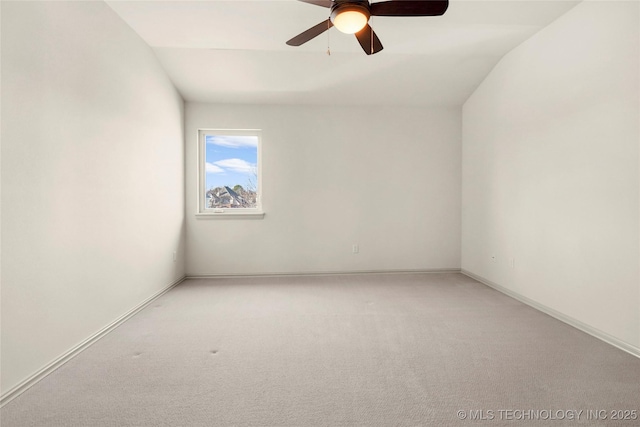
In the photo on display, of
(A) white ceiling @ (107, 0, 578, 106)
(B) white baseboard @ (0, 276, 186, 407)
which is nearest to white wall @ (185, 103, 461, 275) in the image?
(A) white ceiling @ (107, 0, 578, 106)

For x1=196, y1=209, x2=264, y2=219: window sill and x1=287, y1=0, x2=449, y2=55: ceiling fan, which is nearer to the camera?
x1=287, y1=0, x2=449, y2=55: ceiling fan

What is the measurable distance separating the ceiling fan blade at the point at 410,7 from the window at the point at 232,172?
268cm

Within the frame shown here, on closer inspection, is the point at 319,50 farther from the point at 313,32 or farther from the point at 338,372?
the point at 338,372

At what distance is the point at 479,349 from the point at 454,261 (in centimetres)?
247

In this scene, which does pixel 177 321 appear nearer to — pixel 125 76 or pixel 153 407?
pixel 153 407

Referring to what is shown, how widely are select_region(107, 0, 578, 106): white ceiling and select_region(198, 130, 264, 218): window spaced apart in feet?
1.69

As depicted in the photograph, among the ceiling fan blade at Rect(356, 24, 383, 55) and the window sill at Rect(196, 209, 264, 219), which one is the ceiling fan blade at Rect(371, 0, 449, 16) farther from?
the window sill at Rect(196, 209, 264, 219)

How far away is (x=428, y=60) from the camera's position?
135 inches

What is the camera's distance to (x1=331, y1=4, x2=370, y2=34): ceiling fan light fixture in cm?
175

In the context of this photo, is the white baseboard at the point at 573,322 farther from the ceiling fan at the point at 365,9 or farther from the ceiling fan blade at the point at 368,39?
the ceiling fan blade at the point at 368,39

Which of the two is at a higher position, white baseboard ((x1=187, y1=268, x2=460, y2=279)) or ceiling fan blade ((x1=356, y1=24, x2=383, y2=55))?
ceiling fan blade ((x1=356, y1=24, x2=383, y2=55))

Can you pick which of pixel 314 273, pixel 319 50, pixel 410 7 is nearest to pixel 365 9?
pixel 410 7

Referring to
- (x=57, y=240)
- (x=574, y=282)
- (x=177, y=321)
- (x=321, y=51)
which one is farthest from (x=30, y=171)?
(x=574, y=282)

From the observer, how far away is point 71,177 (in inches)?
79.3
